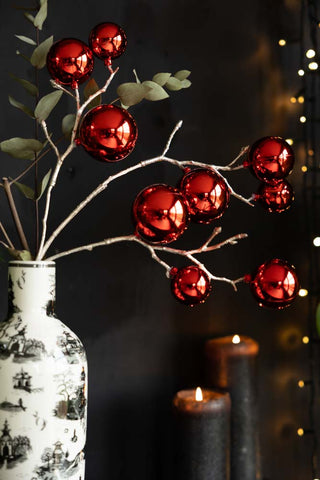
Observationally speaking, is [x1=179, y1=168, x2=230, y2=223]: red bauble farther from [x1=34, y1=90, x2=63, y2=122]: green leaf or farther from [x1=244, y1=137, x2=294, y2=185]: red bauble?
[x1=34, y1=90, x2=63, y2=122]: green leaf

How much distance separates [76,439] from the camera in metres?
0.81

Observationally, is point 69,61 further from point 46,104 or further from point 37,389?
point 37,389

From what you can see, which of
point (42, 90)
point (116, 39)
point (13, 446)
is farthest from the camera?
point (42, 90)

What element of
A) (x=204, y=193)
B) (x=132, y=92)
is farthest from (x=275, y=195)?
(x=132, y=92)

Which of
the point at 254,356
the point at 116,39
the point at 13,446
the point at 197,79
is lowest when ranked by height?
the point at 13,446

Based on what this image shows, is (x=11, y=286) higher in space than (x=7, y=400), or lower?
higher

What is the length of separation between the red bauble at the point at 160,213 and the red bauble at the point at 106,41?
0.22 meters

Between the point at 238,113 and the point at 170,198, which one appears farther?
the point at 238,113

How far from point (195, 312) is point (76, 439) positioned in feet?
1.69

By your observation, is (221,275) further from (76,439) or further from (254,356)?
(76,439)

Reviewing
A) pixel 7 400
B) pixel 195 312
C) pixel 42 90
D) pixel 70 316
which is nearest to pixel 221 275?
pixel 195 312

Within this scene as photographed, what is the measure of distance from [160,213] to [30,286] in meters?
0.19

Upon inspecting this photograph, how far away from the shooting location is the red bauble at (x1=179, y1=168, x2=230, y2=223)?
0.86 meters

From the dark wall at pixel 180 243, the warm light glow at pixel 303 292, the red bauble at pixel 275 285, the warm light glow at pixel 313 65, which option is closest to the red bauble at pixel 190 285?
the red bauble at pixel 275 285
